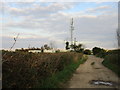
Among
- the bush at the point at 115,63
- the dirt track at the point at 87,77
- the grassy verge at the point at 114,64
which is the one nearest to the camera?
the dirt track at the point at 87,77

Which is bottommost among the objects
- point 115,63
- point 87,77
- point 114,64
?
point 87,77

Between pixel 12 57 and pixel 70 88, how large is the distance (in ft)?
14.3

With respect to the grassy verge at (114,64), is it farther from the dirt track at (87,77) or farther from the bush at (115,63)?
the dirt track at (87,77)

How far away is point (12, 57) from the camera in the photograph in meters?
7.85

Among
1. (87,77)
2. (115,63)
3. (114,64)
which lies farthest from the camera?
(114,64)

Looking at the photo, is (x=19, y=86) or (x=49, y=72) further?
(x=49, y=72)

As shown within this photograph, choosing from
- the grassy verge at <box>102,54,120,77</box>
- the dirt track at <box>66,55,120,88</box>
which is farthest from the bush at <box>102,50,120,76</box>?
the dirt track at <box>66,55,120,88</box>

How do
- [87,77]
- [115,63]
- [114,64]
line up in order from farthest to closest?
[114,64]
[115,63]
[87,77]

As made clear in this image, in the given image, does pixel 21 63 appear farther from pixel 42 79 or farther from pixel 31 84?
pixel 42 79

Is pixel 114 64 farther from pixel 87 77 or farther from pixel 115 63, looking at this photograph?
pixel 87 77

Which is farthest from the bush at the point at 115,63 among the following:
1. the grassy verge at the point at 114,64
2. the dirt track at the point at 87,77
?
the dirt track at the point at 87,77

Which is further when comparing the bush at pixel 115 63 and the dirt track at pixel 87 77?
the bush at pixel 115 63

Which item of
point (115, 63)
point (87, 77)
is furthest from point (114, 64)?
point (87, 77)

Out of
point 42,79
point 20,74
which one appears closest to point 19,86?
point 20,74
